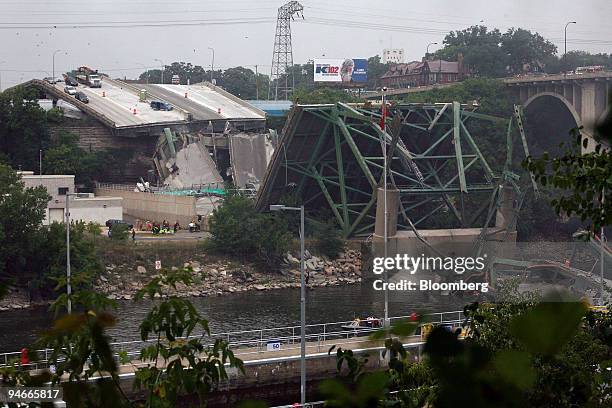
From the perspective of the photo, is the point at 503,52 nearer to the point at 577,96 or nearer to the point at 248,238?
the point at 577,96

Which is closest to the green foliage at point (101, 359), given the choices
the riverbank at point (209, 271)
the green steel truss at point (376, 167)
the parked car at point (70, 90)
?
the riverbank at point (209, 271)

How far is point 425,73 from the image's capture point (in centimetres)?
7756

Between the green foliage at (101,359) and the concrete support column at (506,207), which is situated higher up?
the green foliage at (101,359)

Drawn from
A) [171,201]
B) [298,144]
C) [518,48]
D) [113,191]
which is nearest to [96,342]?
[298,144]

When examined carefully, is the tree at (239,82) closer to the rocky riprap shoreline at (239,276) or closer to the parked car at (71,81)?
the parked car at (71,81)

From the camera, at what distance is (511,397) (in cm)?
251

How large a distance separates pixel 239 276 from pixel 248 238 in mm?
1498

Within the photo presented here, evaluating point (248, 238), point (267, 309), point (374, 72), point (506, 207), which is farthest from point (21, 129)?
point (374, 72)

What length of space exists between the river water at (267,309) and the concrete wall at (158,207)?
27.0ft

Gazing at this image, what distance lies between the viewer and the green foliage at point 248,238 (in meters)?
36.8

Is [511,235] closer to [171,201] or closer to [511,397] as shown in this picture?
[171,201]

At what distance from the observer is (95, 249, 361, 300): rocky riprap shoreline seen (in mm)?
33469

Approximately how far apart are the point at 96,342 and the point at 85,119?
4780 centimetres

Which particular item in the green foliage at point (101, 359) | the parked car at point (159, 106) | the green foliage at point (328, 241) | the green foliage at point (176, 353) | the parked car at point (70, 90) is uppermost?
the parked car at point (70, 90)
